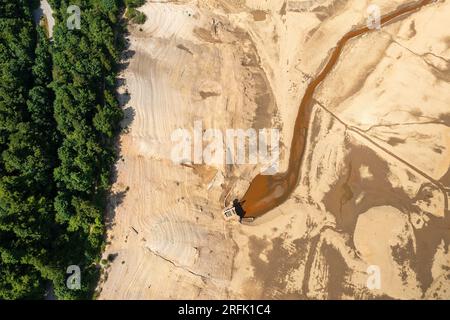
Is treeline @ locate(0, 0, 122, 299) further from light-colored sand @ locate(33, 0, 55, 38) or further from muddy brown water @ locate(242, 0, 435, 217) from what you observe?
muddy brown water @ locate(242, 0, 435, 217)

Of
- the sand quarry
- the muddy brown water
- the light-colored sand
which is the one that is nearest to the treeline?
the light-colored sand

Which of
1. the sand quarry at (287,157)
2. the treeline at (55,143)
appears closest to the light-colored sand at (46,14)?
the treeline at (55,143)

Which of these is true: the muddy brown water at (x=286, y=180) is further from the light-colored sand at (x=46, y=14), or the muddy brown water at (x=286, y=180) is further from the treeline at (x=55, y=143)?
the light-colored sand at (x=46, y=14)

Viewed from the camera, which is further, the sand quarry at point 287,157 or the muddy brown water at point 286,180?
the muddy brown water at point 286,180

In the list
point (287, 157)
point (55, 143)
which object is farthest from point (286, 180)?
point (55, 143)

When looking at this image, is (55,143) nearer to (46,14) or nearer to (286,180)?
(46,14)

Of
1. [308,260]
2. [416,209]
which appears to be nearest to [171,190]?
[308,260]
